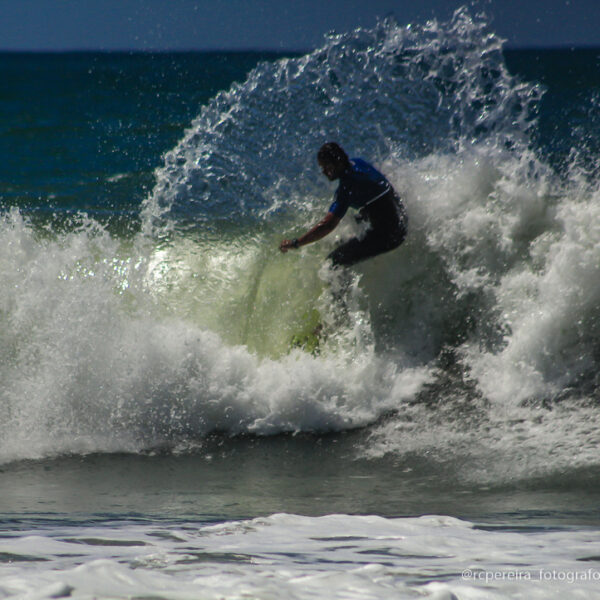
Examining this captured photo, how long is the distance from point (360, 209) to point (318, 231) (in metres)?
0.31

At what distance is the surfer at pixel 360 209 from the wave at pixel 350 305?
0.19m

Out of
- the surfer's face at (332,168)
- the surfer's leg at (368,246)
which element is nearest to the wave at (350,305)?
the surfer's leg at (368,246)

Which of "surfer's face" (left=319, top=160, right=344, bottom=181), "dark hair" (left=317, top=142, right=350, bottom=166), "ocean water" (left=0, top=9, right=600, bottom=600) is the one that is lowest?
"ocean water" (left=0, top=9, right=600, bottom=600)

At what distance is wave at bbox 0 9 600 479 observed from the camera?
14.8ft

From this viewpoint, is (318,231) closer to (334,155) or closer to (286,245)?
(286,245)

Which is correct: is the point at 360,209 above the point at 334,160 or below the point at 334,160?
below

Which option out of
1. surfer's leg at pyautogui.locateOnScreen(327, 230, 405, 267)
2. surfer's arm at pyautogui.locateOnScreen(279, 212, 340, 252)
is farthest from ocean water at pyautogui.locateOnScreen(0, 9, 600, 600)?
surfer's arm at pyautogui.locateOnScreen(279, 212, 340, 252)

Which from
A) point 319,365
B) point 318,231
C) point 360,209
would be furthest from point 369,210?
point 319,365

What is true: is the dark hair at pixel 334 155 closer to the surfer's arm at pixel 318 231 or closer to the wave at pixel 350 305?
the surfer's arm at pixel 318 231

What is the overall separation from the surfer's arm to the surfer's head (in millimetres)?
267

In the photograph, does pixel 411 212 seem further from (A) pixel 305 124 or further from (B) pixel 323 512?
(B) pixel 323 512

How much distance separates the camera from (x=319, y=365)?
4.95m

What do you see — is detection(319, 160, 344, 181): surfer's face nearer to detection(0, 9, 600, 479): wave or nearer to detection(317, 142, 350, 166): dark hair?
detection(317, 142, 350, 166): dark hair

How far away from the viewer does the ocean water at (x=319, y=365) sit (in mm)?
2248
